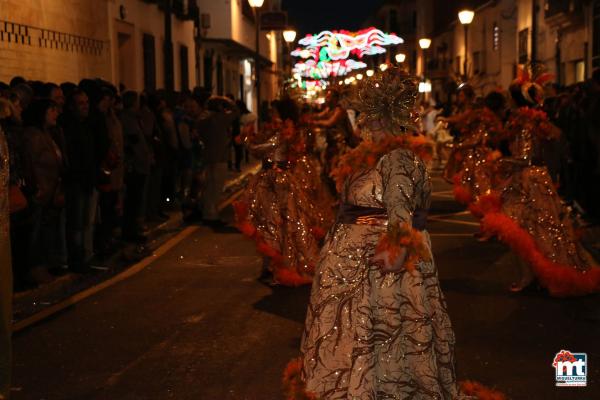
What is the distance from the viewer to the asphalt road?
19.8ft

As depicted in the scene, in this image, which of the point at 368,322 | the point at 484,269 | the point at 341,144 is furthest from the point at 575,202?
the point at 368,322

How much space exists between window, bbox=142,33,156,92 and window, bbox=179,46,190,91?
3.46 meters

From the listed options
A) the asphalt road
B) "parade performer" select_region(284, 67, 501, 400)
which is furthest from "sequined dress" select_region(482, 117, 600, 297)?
"parade performer" select_region(284, 67, 501, 400)

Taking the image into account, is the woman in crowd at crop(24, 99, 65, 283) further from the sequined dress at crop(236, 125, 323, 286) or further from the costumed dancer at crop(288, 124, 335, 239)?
the costumed dancer at crop(288, 124, 335, 239)

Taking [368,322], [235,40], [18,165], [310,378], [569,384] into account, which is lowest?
[569,384]

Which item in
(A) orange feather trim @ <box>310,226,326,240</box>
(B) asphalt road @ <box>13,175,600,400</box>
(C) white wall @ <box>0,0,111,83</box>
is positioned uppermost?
(C) white wall @ <box>0,0,111,83</box>

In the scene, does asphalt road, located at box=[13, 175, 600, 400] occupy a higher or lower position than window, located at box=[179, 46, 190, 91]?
lower

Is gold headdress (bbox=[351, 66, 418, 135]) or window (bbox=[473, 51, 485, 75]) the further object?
window (bbox=[473, 51, 485, 75])

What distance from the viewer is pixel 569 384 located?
6027 millimetres

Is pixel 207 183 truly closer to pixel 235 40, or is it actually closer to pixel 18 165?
pixel 18 165

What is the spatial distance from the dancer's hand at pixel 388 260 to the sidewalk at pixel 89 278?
4196 millimetres

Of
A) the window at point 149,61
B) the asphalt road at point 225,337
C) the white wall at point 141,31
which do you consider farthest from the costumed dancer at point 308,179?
the window at point 149,61

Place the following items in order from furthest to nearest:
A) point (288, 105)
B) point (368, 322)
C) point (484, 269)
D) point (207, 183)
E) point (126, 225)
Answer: point (207, 183) → point (126, 225) → point (484, 269) → point (288, 105) → point (368, 322)

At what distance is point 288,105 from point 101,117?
2.33 meters
